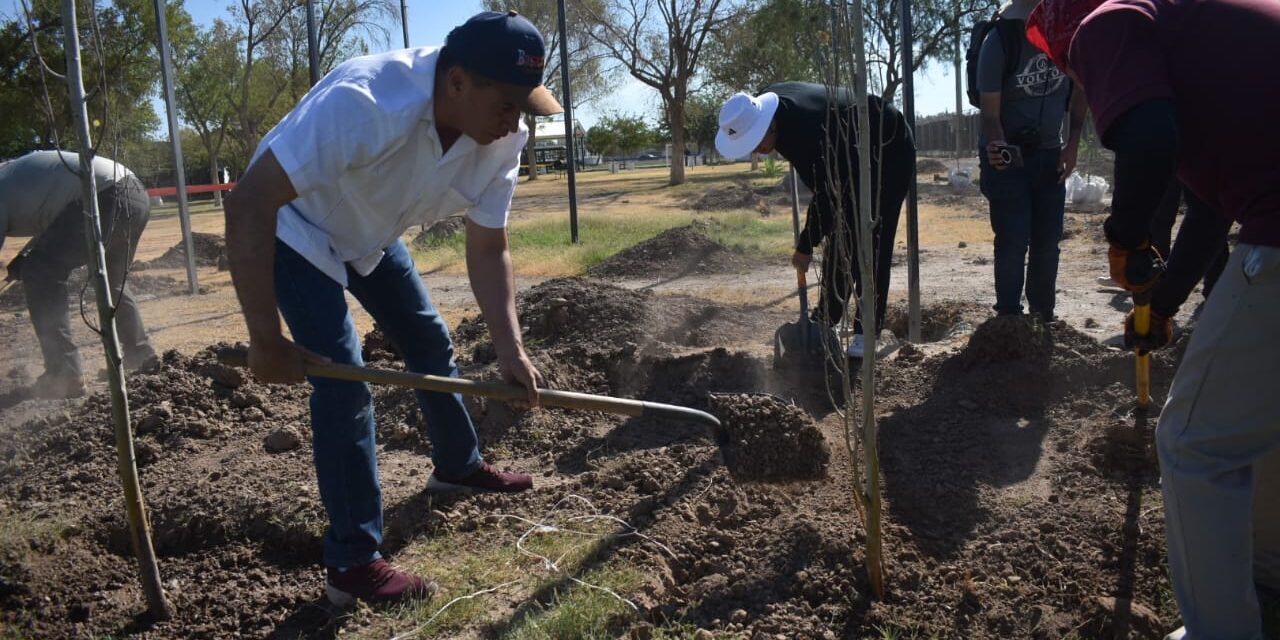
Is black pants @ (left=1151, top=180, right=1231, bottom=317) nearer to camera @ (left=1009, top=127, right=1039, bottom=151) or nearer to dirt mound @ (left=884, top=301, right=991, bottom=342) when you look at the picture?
camera @ (left=1009, top=127, right=1039, bottom=151)

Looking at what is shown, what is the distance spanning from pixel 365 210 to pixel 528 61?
2.16ft

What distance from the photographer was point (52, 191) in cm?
539

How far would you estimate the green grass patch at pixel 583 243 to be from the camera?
10516 mm

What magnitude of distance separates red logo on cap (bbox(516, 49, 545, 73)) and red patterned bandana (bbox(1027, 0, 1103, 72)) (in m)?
1.43

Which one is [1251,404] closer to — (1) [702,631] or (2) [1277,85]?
(2) [1277,85]

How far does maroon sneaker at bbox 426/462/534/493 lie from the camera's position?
3.49 m

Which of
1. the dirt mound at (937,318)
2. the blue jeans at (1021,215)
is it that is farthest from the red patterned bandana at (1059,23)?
the dirt mound at (937,318)

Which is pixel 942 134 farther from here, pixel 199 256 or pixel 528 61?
pixel 528 61

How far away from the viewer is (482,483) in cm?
350

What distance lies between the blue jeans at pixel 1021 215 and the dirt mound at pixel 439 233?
30.7 feet

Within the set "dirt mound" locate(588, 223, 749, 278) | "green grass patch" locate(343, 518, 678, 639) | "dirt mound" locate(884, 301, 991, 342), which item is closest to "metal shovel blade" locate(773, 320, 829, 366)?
"dirt mound" locate(884, 301, 991, 342)

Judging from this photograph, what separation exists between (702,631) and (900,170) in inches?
119

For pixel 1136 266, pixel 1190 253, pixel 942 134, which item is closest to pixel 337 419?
pixel 1136 266

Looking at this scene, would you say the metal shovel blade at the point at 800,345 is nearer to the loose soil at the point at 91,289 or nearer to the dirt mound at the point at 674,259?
the dirt mound at the point at 674,259
